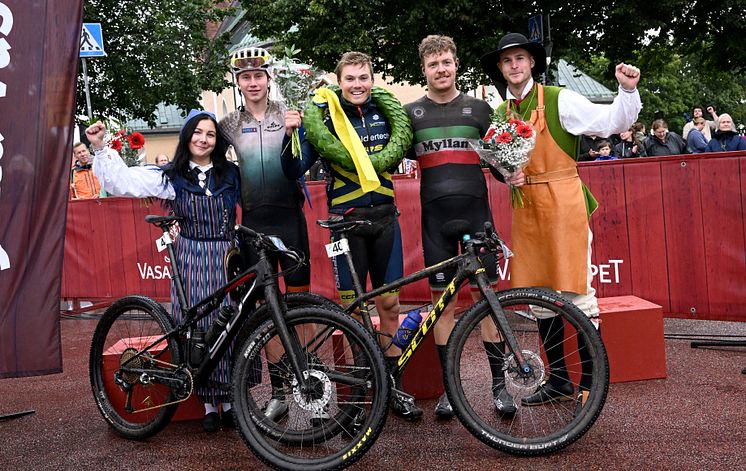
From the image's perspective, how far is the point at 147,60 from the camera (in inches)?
1195

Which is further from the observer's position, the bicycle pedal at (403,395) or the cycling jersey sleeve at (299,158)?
the cycling jersey sleeve at (299,158)

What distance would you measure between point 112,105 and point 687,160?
2623 cm

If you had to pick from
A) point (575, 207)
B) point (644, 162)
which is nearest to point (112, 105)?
point (644, 162)

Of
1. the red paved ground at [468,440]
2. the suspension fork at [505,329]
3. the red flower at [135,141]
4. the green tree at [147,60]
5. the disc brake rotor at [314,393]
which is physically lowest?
the red paved ground at [468,440]

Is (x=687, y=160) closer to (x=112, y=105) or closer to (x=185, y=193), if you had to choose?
(x=185, y=193)

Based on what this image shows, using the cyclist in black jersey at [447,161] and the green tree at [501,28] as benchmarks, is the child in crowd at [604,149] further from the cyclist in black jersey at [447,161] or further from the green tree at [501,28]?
the cyclist in black jersey at [447,161]

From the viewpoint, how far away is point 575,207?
5.33 metres

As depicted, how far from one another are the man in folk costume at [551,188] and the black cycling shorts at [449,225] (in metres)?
0.28

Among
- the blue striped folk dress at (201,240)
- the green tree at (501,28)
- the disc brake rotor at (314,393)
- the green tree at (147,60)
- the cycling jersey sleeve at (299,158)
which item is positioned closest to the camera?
the disc brake rotor at (314,393)

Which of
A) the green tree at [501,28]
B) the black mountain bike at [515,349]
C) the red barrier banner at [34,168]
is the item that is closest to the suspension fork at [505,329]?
the black mountain bike at [515,349]

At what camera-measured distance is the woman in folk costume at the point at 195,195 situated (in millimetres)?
5324

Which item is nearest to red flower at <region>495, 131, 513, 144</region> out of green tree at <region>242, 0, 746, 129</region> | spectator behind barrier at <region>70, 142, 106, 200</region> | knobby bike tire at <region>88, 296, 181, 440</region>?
knobby bike tire at <region>88, 296, 181, 440</region>

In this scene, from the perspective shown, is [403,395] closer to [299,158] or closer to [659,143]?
[299,158]

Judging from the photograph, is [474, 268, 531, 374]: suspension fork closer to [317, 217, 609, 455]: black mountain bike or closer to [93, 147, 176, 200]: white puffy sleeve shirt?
[317, 217, 609, 455]: black mountain bike
